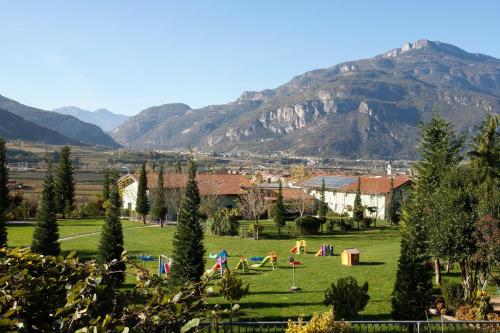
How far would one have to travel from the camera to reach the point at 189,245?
685 inches

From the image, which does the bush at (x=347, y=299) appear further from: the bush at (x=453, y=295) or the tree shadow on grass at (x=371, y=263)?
the tree shadow on grass at (x=371, y=263)

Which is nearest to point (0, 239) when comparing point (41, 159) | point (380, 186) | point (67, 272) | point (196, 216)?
point (196, 216)

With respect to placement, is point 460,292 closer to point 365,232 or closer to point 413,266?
point 413,266

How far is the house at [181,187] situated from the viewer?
165ft

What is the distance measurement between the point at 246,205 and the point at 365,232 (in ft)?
40.3

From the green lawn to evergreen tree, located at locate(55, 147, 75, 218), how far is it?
4278 millimetres

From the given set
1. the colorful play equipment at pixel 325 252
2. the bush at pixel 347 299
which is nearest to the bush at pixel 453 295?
the bush at pixel 347 299

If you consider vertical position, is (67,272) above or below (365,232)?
above

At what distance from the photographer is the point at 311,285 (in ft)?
68.1

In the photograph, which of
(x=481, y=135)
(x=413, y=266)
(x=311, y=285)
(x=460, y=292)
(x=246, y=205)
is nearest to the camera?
(x=413, y=266)

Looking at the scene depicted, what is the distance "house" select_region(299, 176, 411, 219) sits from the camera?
5785 centimetres

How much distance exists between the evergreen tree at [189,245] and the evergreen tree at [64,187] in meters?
38.8

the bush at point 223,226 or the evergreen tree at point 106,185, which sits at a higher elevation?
the evergreen tree at point 106,185

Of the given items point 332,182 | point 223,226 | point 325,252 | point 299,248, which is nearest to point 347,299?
point 325,252
